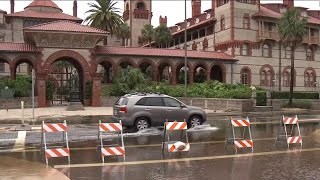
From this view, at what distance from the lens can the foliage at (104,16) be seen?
57.9 meters

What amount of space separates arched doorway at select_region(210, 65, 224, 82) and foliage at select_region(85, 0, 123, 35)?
15.1 meters

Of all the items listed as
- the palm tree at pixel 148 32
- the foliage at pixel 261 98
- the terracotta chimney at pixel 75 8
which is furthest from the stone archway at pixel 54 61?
the terracotta chimney at pixel 75 8

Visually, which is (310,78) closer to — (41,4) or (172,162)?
(41,4)

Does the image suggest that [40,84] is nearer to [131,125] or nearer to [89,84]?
[89,84]

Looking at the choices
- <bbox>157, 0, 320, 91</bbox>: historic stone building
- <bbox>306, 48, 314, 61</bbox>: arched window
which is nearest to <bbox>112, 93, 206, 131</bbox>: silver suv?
<bbox>157, 0, 320, 91</bbox>: historic stone building

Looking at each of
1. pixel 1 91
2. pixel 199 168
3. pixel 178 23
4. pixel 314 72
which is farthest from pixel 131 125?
pixel 178 23

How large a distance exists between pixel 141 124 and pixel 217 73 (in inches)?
1577

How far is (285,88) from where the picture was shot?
6053cm

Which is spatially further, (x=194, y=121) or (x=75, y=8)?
(x=75, y=8)

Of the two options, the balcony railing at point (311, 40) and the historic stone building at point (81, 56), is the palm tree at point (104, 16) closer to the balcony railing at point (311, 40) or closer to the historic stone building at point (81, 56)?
the historic stone building at point (81, 56)

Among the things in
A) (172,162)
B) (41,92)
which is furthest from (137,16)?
(172,162)

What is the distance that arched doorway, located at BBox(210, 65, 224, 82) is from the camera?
185 feet

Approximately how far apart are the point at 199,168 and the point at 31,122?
17579 millimetres

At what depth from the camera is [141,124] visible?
19234mm
